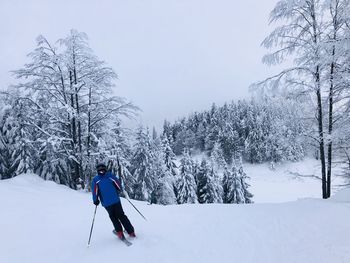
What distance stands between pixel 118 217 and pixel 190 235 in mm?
1882

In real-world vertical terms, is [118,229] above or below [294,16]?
below

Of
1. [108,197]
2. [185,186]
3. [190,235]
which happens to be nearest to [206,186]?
[185,186]

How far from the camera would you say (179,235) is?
696cm

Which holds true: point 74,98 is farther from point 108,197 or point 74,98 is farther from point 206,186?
point 206,186

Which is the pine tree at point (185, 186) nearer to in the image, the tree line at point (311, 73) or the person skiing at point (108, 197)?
the tree line at point (311, 73)

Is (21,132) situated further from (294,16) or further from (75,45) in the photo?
(294,16)

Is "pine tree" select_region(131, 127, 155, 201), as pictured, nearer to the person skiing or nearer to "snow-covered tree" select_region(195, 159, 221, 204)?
"snow-covered tree" select_region(195, 159, 221, 204)

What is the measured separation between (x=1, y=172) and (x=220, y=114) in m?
85.4

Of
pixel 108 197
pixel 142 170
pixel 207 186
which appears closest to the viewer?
pixel 108 197

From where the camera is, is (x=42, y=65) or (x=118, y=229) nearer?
(x=118, y=229)

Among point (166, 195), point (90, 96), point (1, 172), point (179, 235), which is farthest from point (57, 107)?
point (166, 195)

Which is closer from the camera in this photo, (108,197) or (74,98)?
(108,197)

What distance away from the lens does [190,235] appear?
22.8 feet

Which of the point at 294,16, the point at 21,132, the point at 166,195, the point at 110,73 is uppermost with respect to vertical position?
the point at 294,16
